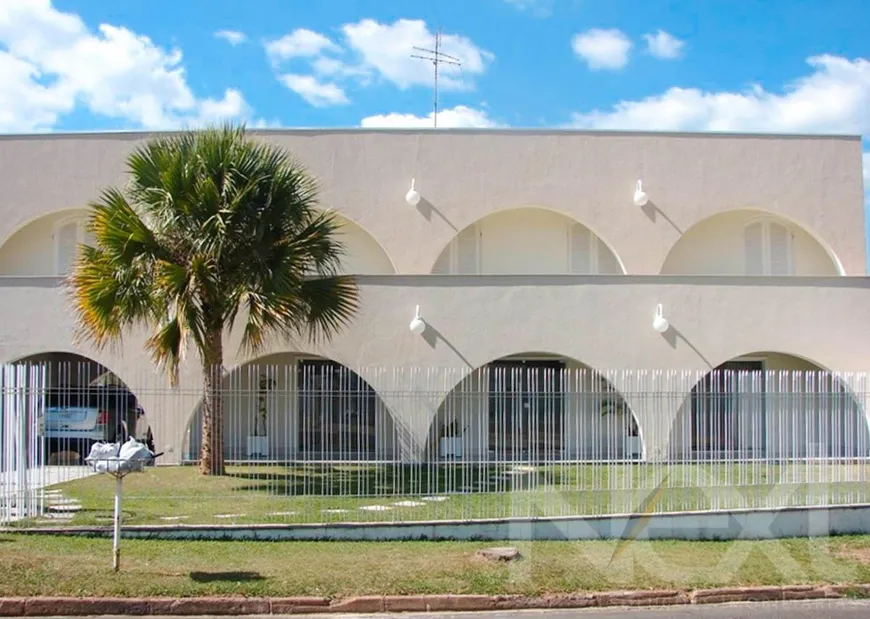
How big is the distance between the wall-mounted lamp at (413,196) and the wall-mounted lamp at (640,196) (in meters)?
4.66

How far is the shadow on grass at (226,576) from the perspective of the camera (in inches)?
362

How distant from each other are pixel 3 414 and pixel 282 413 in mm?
7176

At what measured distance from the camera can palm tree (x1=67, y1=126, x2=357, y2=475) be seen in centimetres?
1447

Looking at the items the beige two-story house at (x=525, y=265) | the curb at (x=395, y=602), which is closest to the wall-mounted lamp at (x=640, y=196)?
the beige two-story house at (x=525, y=265)

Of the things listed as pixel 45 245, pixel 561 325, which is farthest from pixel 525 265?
pixel 45 245

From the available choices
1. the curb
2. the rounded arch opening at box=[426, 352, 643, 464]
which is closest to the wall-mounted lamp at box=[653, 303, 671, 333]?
the rounded arch opening at box=[426, 352, 643, 464]

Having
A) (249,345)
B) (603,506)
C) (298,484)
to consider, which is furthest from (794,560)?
(249,345)

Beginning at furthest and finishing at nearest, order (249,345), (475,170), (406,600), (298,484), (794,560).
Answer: (475,170) < (249,345) < (298,484) < (794,560) < (406,600)

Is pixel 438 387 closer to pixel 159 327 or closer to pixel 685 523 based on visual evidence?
pixel 159 327

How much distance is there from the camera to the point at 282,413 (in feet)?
60.5

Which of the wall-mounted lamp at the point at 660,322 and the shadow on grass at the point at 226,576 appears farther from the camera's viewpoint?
the wall-mounted lamp at the point at 660,322

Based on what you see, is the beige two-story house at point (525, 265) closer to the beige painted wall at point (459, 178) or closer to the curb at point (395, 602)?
the beige painted wall at point (459, 178)

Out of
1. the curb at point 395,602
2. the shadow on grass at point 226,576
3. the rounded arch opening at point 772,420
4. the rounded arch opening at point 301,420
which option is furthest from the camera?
the rounded arch opening at point 301,420

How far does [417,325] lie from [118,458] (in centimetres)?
987
